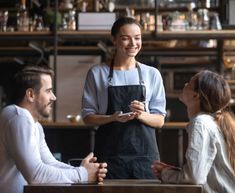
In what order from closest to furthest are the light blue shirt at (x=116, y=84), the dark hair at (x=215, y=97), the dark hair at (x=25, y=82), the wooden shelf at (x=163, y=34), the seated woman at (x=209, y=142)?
the seated woman at (x=209, y=142), the dark hair at (x=215, y=97), the dark hair at (x=25, y=82), the light blue shirt at (x=116, y=84), the wooden shelf at (x=163, y=34)

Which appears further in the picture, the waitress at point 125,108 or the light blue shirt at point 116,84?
the light blue shirt at point 116,84

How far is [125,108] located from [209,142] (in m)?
0.92

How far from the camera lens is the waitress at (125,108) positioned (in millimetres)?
2764

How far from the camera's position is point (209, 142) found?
204 cm

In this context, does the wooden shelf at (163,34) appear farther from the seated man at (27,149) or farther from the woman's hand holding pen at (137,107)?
the seated man at (27,149)

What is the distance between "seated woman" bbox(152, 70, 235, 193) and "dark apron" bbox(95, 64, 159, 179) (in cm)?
57

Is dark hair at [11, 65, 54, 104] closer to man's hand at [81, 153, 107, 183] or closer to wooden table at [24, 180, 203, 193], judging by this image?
man's hand at [81, 153, 107, 183]

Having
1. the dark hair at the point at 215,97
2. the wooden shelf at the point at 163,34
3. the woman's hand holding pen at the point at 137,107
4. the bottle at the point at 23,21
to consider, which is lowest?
the woman's hand holding pen at the point at 137,107

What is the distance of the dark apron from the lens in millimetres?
2748

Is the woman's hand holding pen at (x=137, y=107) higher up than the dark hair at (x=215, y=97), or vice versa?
the dark hair at (x=215, y=97)

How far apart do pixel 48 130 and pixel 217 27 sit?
187cm

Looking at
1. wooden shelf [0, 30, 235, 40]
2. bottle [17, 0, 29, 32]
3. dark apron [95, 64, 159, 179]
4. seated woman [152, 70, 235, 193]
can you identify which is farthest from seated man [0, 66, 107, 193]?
bottle [17, 0, 29, 32]

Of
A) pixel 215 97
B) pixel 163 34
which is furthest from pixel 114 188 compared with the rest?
pixel 163 34

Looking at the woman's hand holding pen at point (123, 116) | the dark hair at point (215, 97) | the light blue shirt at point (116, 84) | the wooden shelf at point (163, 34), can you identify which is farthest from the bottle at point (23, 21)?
the dark hair at point (215, 97)
